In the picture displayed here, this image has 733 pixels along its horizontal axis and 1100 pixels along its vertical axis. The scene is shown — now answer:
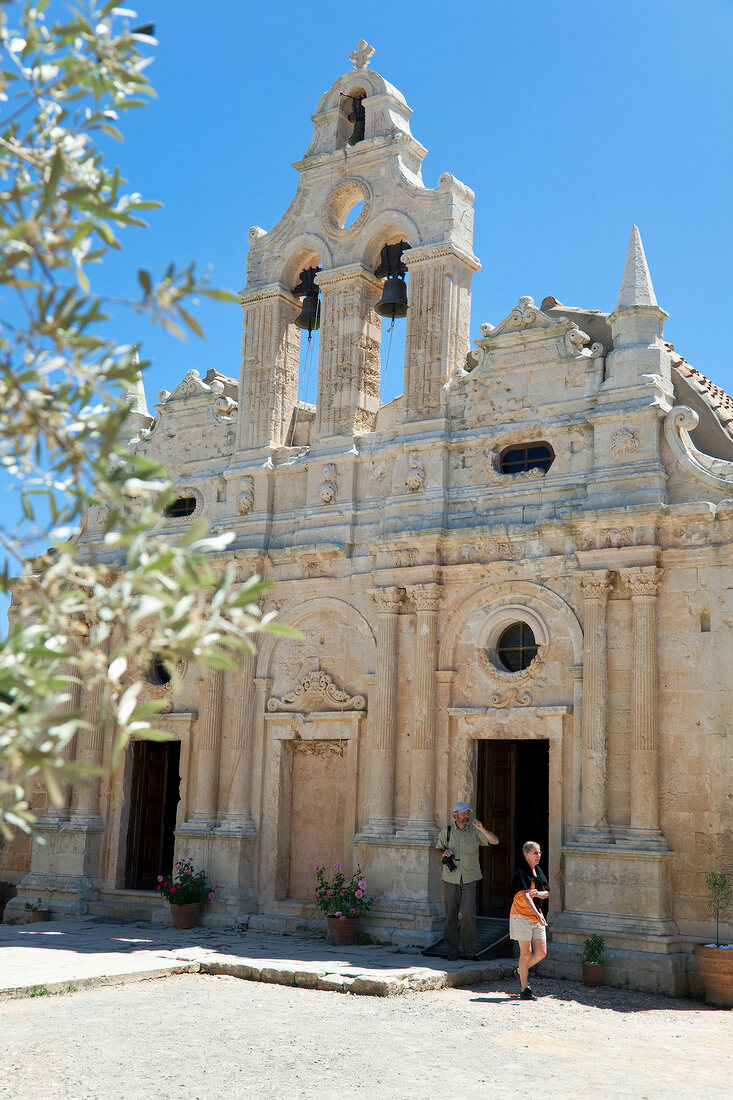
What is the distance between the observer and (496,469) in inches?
539

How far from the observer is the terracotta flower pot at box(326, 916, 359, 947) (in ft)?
41.9

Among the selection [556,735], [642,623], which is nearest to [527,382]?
[642,623]

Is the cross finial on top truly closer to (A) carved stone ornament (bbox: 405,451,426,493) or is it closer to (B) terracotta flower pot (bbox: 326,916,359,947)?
(A) carved stone ornament (bbox: 405,451,426,493)

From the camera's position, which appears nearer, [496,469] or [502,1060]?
[502,1060]

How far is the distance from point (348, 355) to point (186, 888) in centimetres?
732

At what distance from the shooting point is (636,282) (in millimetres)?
13125

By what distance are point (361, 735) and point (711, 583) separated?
4.79m

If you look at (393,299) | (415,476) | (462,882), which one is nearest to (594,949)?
(462,882)

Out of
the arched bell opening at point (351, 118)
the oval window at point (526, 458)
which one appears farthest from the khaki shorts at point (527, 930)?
the arched bell opening at point (351, 118)

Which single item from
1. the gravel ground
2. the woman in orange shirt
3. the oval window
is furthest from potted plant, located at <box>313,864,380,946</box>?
the oval window

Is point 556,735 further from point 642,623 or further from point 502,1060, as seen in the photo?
point 502,1060

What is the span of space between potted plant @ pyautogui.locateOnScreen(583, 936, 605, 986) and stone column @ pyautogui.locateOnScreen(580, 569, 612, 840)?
3.59 feet

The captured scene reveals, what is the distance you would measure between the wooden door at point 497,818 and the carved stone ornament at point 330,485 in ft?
12.4

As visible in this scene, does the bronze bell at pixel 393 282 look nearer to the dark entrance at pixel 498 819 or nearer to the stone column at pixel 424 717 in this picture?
the stone column at pixel 424 717
